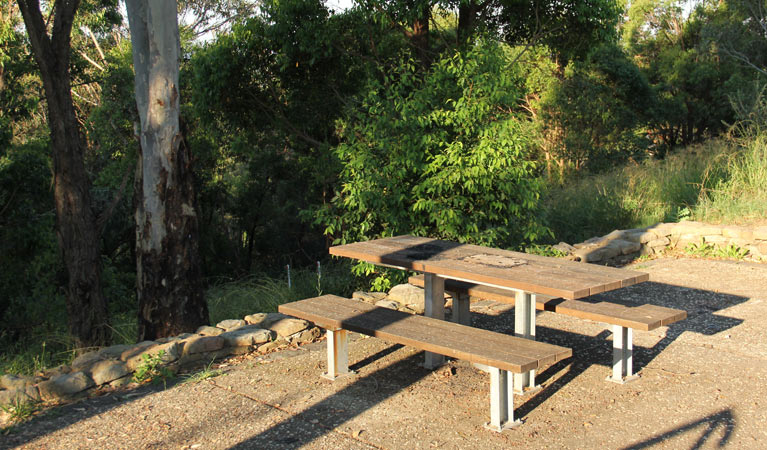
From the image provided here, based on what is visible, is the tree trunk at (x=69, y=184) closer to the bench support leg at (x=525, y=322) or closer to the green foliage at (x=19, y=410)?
the green foliage at (x=19, y=410)

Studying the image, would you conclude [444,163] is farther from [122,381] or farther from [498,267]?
[122,381]

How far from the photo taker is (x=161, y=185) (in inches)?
242

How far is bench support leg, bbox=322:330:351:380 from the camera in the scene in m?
4.62

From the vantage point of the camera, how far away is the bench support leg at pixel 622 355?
447 centimetres

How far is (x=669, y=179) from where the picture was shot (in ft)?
A: 35.4

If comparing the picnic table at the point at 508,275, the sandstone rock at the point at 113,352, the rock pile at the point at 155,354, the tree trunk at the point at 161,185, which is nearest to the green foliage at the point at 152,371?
the rock pile at the point at 155,354

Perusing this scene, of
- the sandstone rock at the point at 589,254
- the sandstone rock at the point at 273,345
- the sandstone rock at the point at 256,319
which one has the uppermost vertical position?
the sandstone rock at the point at 589,254

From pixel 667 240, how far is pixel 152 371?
6628 mm

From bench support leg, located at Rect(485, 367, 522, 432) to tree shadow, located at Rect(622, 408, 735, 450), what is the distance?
24.3 inches

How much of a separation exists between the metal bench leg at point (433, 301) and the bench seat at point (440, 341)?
31 centimetres

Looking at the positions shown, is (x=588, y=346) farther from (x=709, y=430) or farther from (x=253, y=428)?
(x=253, y=428)

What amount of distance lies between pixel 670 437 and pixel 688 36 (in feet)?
79.1

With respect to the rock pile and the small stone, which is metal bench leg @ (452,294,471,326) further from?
the small stone

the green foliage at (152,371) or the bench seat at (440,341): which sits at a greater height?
the bench seat at (440,341)
